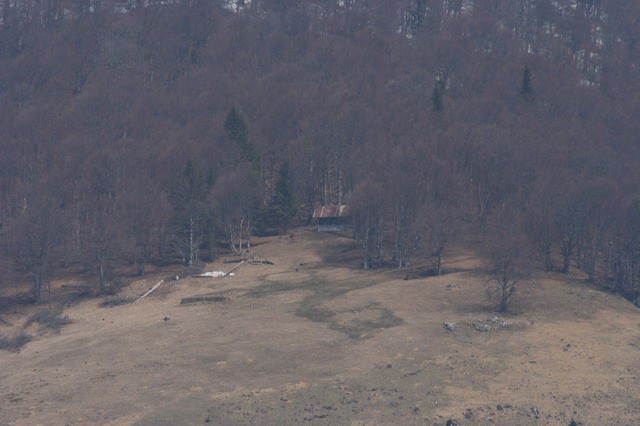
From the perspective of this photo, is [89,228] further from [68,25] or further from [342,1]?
[342,1]

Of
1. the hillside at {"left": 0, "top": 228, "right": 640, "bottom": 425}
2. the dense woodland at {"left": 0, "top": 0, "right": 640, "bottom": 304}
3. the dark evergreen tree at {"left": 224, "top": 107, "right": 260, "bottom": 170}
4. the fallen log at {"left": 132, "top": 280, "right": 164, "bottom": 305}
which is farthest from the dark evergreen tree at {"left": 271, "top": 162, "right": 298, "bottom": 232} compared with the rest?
the hillside at {"left": 0, "top": 228, "right": 640, "bottom": 425}

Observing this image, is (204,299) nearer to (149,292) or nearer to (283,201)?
(149,292)

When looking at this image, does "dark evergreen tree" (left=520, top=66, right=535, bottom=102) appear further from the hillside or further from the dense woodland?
the hillside

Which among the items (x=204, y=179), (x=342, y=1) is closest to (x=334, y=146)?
(x=204, y=179)

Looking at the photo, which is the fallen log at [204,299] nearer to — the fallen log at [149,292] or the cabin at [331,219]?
the fallen log at [149,292]

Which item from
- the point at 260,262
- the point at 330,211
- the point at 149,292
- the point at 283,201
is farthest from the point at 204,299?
the point at 330,211

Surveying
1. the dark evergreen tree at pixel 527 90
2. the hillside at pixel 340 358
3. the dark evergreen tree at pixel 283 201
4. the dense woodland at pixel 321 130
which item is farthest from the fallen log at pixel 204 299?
the dark evergreen tree at pixel 527 90

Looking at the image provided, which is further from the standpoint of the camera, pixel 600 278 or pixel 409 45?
pixel 409 45
